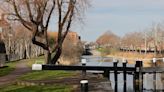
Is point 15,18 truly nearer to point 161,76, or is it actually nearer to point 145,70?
point 145,70

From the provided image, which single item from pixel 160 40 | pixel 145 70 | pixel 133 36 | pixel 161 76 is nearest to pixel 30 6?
pixel 145 70

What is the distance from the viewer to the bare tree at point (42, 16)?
31.0 m

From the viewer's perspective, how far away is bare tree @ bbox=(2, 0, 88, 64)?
31.0 m

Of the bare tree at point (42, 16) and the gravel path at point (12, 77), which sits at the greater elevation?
the bare tree at point (42, 16)

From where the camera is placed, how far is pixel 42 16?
31094mm

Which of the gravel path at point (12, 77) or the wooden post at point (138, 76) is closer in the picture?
the gravel path at point (12, 77)

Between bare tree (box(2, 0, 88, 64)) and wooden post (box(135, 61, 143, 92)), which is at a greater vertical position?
bare tree (box(2, 0, 88, 64))

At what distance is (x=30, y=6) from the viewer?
103 ft

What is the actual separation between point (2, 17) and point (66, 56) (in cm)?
3090

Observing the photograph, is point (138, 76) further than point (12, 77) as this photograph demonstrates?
Yes

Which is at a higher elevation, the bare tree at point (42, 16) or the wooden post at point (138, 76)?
the bare tree at point (42, 16)

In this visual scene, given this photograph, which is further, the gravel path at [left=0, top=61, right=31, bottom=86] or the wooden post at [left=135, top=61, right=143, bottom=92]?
the wooden post at [left=135, top=61, right=143, bottom=92]

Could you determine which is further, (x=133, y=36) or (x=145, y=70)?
(x=133, y=36)

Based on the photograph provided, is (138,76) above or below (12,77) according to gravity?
below
